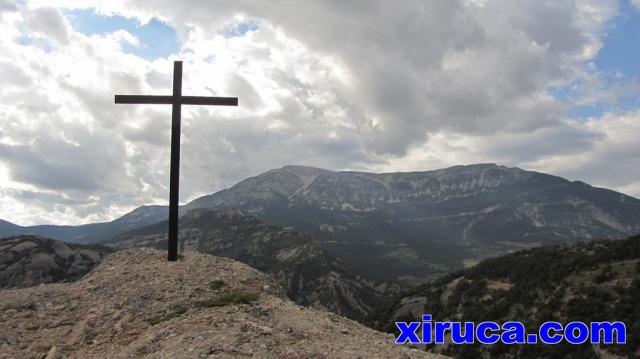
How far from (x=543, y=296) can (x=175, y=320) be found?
46.2 meters

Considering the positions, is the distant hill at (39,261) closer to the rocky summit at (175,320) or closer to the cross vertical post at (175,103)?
the cross vertical post at (175,103)

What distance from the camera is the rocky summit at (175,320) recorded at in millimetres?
10922

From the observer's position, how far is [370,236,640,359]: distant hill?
127 feet

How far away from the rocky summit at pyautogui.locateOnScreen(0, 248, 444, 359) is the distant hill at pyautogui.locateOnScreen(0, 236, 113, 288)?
Result: 14092 centimetres

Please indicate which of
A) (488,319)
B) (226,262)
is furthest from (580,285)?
(226,262)

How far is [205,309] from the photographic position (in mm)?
13523

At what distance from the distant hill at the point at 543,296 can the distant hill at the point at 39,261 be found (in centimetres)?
11513

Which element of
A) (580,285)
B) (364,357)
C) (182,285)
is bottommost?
(580,285)

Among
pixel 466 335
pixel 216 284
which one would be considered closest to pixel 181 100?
pixel 216 284

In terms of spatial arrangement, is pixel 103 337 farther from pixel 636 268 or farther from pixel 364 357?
pixel 636 268

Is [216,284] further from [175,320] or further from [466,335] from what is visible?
[466,335]

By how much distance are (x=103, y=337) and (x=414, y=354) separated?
8960 mm

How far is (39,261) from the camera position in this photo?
146 meters

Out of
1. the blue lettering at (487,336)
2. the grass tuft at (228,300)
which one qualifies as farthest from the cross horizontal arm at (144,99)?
the blue lettering at (487,336)
